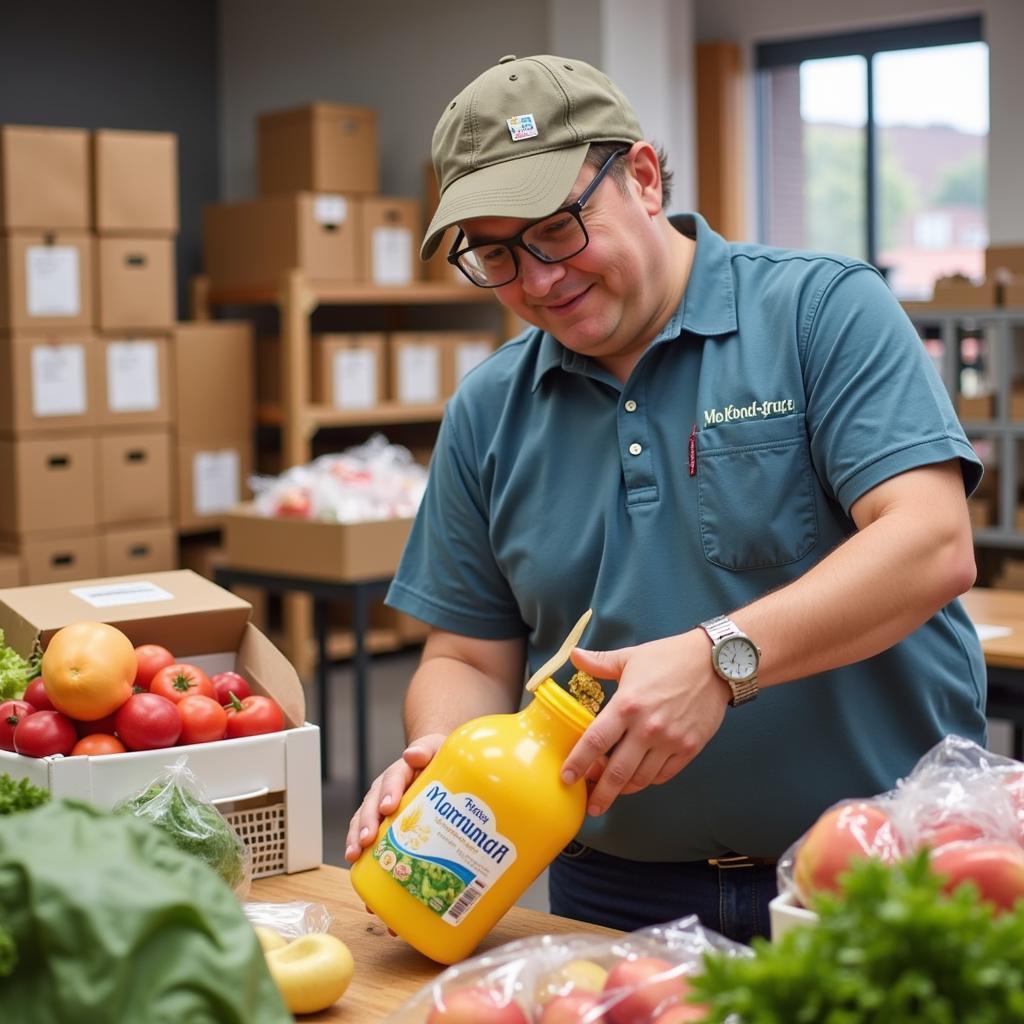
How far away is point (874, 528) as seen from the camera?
1.38 metres

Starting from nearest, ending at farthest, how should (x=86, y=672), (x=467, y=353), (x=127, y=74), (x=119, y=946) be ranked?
(x=119, y=946) < (x=86, y=672) < (x=467, y=353) < (x=127, y=74)

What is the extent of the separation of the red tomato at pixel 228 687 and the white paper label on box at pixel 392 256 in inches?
181

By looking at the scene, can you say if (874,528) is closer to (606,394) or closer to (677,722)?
(677,722)

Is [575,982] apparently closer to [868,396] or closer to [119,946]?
[119,946]

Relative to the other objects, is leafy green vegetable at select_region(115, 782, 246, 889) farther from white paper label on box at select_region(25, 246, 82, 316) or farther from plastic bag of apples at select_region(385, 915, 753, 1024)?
white paper label on box at select_region(25, 246, 82, 316)

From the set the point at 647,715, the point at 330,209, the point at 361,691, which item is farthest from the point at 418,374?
the point at 647,715

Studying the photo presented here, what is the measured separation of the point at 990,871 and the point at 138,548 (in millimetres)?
5015

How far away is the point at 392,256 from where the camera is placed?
610 centimetres

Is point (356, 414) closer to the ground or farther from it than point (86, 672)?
farther from it

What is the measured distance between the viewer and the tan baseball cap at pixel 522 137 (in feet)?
4.82

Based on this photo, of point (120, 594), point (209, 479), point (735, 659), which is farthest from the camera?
point (209, 479)

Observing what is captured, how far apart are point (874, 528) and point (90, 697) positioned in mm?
768

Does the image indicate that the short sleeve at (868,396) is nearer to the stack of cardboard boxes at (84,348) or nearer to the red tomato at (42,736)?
the red tomato at (42,736)

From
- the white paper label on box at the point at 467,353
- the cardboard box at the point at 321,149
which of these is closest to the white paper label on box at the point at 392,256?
the cardboard box at the point at 321,149
